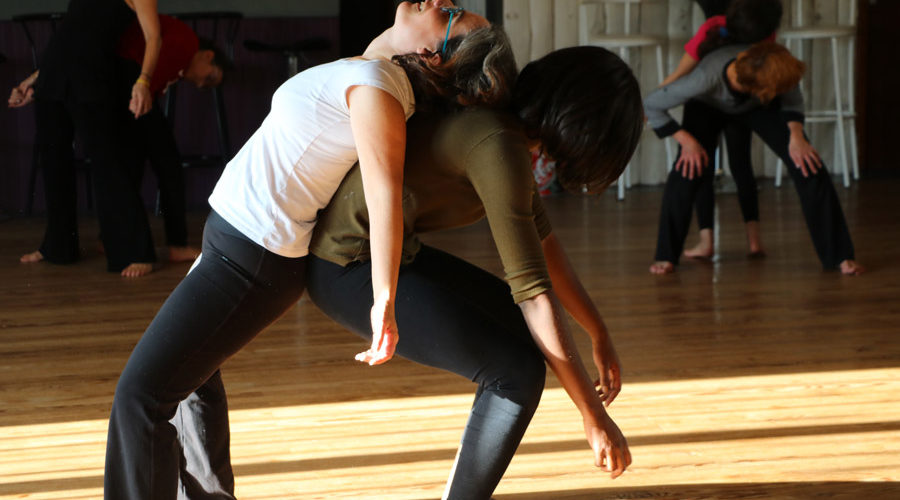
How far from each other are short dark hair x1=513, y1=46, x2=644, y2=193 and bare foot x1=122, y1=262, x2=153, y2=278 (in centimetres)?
314

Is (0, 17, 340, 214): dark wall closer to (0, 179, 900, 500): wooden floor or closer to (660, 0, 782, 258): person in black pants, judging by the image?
(0, 179, 900, 500): wooden floor

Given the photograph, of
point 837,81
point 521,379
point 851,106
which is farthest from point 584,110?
point 851,106

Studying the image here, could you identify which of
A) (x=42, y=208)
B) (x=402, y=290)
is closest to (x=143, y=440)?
(x=402, y=290)

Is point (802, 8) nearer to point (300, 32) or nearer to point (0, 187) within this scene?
point (300, 32)

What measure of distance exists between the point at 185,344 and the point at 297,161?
336 millimetres

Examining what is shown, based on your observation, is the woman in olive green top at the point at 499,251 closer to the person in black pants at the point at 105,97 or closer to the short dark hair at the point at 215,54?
the person in black pants at the point at 105,97

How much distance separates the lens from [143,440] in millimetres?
1530

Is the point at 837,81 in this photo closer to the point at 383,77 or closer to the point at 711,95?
the point at 711,95

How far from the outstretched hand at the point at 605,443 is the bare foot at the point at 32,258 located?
384 centimetres

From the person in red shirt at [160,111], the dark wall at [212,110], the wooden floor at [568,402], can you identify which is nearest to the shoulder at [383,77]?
the wooden floor at [568,402]

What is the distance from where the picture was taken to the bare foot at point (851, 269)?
161 inches

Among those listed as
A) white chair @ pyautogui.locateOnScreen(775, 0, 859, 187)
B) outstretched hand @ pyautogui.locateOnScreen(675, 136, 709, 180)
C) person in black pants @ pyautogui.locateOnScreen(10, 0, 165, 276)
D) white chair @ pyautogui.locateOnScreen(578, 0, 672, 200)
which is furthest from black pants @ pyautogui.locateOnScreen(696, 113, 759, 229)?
white chair @ pyautogui.locateOnScreen(775, 0, 859, 187)

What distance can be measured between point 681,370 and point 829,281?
145 centimetres

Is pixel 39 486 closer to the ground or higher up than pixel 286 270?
closer to the ground
